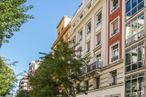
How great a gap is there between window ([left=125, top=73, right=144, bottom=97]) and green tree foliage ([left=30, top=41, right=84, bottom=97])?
19.5ft

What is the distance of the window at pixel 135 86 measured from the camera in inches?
1167

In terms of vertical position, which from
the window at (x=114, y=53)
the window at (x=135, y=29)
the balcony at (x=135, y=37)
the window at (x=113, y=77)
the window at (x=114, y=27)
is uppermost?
the window at (x=114, y=27)

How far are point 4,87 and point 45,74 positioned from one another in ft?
65.9

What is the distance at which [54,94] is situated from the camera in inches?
1426

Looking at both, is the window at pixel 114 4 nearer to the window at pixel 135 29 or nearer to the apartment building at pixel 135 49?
the apartment building at pixel 135 49

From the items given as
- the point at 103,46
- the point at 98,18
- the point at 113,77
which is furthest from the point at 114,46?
the point at 98,18

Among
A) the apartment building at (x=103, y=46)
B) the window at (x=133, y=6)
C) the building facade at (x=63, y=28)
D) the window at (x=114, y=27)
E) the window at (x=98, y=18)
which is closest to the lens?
the window at (x=133, y=6)

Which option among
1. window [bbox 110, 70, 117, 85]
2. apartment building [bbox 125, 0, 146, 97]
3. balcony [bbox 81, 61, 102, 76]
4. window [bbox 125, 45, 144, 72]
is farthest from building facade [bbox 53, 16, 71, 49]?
window [bbox 125, 45, 144, 72]

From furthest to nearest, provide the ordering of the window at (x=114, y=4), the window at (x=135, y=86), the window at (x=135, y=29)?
the window at (x=114, y=4) < the window at (x=135, y=29) < the window at (x=135, y=86)

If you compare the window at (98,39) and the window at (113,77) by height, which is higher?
the window at (98,39)

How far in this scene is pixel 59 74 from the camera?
3534 centimetres

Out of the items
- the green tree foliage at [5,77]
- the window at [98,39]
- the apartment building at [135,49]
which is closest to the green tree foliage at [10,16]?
the green tree foliage at [5,77]

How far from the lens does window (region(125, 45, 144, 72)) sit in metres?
30.0

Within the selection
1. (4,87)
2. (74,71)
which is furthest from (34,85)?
(4,87)
